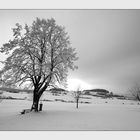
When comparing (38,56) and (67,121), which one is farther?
(38,56)

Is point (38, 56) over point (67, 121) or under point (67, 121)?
over

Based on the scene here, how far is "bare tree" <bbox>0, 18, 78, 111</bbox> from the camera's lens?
12.4 metres

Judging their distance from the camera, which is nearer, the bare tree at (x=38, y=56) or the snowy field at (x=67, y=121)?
the snowy field at (x=67, y=121)

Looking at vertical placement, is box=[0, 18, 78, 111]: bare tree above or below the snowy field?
above

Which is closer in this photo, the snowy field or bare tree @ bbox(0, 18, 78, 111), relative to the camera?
the snowy field

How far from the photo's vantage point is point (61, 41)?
13.9 m

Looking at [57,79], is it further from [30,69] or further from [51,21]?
[51,21]

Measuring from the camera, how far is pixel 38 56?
1359 cm

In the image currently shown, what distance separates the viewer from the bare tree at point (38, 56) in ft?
40.7

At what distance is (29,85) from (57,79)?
11.4 ft

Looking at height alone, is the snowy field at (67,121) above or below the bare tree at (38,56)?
below
